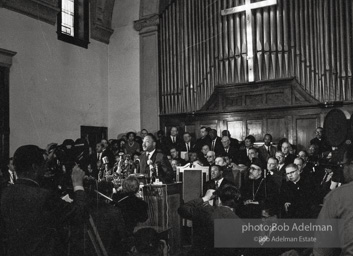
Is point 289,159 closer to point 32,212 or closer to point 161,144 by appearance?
point 161,144

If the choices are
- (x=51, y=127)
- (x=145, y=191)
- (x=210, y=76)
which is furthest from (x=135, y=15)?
(x=145, y=191)

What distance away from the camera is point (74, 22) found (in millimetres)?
10875

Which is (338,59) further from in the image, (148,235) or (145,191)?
(148,235)

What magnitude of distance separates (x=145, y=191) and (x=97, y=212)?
→ 1899 mm

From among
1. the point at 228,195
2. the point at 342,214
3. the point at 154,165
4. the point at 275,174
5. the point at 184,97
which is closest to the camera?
the point at 342,214

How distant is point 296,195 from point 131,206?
279cm

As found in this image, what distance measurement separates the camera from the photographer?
2.25 meters

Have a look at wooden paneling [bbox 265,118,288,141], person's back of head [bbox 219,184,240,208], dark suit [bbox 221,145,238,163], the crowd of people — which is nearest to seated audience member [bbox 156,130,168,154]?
dark suit [bbox 221,145,238,163]

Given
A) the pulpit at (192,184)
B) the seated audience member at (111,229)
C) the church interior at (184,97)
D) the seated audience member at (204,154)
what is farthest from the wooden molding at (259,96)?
the seated audience member at (111,229)

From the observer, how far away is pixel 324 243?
1938mm

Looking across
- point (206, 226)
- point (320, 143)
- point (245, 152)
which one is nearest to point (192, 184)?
point (245, 152)

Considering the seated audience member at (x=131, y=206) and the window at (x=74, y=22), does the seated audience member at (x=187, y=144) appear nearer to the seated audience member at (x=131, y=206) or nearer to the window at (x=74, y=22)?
the window at (x=74, y=22)

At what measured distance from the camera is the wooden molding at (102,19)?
37.4 feet

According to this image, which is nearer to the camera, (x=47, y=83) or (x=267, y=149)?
(x=267, y=149)
